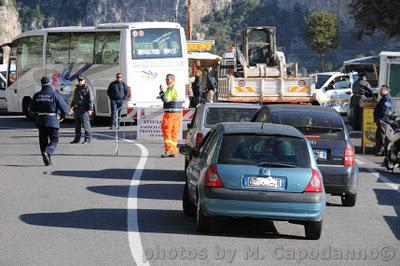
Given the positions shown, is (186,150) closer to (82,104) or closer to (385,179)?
(385,179)

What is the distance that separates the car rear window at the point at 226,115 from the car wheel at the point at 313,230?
577 cm

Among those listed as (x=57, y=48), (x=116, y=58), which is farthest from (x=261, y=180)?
(x=57, y=48)

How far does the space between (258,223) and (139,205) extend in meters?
2.11

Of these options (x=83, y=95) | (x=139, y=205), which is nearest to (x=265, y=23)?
(x=83, y=95)

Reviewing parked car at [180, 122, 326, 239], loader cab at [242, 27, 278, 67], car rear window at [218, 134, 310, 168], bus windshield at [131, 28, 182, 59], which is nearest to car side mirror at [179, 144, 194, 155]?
parked car at [180, 122, 326, 239]

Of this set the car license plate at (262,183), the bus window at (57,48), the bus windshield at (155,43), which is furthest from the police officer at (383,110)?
the bus window at (57,48)

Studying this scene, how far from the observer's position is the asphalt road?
10.3 metres

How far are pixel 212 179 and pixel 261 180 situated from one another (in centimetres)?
55

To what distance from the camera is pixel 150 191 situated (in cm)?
1580

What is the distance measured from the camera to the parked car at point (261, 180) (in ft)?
36.8

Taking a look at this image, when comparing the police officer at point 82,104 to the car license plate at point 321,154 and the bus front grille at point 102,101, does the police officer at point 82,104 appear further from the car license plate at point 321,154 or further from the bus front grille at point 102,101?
the car license plate at point 321,154

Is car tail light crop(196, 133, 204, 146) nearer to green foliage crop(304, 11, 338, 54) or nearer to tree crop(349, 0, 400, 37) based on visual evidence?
tree crop(349, 0, 400, 37)

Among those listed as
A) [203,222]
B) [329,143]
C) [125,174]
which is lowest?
[125,174]

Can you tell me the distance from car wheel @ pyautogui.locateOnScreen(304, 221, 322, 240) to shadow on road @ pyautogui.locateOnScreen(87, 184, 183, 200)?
386 cm
